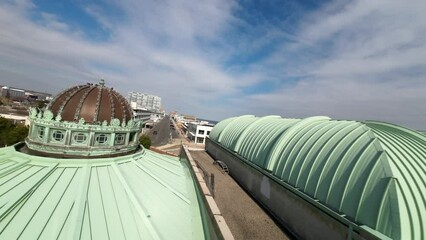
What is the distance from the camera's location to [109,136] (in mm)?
14742

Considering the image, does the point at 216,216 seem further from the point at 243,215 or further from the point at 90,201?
the point at 243,215

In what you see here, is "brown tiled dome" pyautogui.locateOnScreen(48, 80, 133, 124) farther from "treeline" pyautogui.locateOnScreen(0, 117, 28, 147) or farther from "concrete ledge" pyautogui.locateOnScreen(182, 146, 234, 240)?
"treeline" pyautogui.locateOnScreen(0, 117, 28, 147)

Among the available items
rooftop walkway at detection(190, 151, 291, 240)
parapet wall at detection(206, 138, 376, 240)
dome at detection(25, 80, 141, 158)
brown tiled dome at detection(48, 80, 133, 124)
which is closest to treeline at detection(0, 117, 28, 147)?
brown tiled dome at detection(48, 80, 133, 124)

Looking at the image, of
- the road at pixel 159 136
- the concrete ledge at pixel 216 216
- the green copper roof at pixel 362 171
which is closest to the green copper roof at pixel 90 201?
the concrete ledge at pixel 216 216

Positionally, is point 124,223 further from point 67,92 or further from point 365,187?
point 365,187

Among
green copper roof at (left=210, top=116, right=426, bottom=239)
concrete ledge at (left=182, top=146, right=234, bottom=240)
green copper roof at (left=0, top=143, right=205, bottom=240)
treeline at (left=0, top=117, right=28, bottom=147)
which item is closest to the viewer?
green copper roof at (left=0, top=143, right=205, bottom=240)

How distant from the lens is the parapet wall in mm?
13031

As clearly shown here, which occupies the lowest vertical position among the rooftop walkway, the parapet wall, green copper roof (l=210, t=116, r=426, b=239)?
the rooftop walkway

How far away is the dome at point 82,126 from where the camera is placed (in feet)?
44.7

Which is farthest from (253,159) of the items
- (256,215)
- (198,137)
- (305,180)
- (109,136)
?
(198,137)

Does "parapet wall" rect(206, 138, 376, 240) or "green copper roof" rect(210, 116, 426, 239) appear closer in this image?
"green copper roof" rect(210, 116, 426, 239)

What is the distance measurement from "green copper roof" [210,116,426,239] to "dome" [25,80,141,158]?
40.8ft

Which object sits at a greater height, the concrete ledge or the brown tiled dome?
the brown tiled dome

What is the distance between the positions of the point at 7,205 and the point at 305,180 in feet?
53.0
